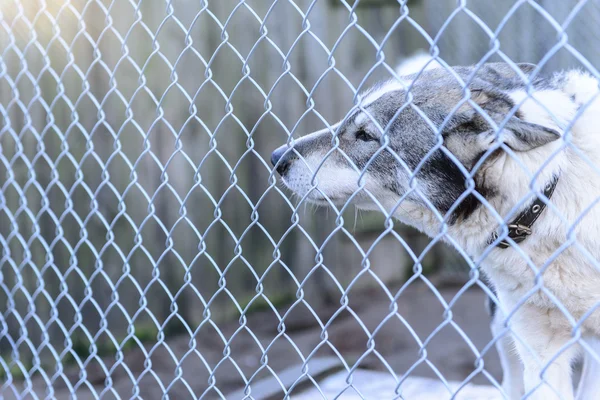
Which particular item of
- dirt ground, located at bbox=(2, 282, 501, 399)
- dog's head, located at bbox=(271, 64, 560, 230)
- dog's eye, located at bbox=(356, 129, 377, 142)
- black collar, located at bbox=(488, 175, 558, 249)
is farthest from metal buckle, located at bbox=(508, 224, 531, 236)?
dirt ground, located at bbox=(2, 282, 501, 399)

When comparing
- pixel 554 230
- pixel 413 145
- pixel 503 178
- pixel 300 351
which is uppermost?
pixel 413 145

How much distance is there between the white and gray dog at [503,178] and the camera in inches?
64.4

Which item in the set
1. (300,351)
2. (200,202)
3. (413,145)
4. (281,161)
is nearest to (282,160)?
(281,161)

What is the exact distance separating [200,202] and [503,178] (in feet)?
9.33

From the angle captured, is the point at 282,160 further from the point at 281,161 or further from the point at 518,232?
the point at 518,232

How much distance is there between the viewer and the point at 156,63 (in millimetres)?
3945

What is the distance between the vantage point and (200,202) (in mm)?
4242

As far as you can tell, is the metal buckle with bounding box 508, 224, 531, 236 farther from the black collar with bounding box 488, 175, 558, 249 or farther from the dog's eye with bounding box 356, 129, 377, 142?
the dog's eye with bounding box 356, 129, 377, 142

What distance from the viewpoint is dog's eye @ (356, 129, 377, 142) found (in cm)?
204

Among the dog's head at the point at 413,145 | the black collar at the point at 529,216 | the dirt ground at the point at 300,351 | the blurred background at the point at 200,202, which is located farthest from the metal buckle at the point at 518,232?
the dirt ground at the point at 300,351

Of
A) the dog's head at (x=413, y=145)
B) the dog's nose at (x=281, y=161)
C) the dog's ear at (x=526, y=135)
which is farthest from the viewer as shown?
the dog's nose at (x=281, y=161)

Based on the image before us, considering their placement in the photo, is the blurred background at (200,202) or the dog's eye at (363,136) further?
the blurred background at (200,202)

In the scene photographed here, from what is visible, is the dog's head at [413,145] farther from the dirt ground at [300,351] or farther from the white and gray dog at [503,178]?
the dirt ground at [300,351]

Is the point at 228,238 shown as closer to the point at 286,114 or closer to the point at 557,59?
the point at 286,114
